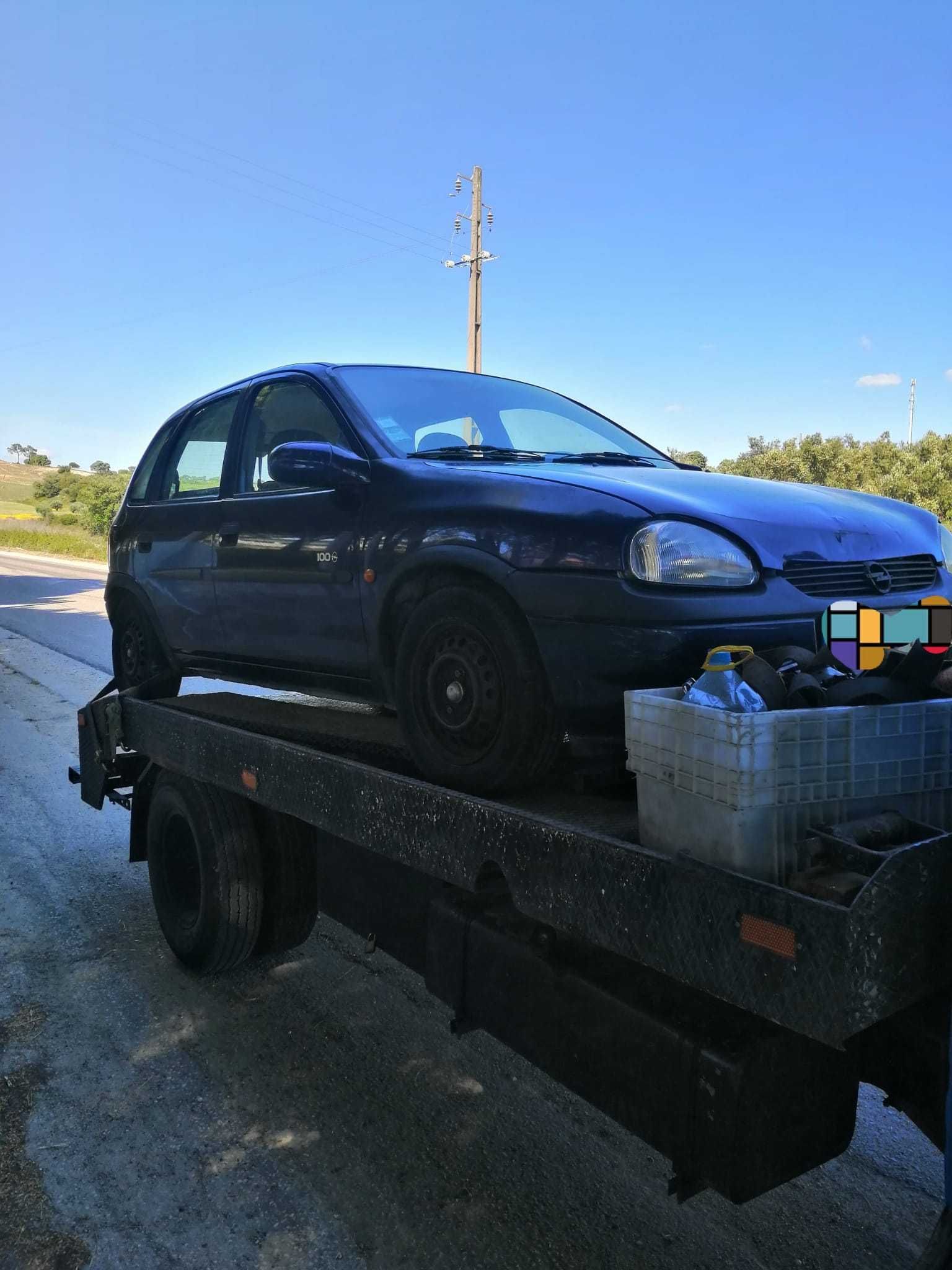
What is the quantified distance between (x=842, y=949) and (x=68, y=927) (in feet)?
12.3

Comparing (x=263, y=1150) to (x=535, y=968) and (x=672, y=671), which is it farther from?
(x=672, y=671)

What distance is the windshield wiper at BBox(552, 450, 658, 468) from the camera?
3.38 metres

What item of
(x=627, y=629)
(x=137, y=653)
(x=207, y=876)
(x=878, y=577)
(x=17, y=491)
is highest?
(x=17, y=491)

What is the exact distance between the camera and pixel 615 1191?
268 cm

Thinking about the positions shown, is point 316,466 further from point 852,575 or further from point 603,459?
point 852,575

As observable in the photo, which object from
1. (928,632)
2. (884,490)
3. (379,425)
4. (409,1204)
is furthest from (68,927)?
(884,490)

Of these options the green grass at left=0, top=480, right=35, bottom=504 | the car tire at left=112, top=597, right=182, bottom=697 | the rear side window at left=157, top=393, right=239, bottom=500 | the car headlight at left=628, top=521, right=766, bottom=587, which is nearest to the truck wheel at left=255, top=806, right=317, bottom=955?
the car tire at left=112, top=597, right=182, bottom=697

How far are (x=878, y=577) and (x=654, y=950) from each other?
133cm

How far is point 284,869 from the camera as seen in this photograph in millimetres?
3664

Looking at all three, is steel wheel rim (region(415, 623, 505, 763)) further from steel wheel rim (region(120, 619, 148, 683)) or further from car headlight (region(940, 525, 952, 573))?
steel wheel rim (region(120, 619, 148, 683))

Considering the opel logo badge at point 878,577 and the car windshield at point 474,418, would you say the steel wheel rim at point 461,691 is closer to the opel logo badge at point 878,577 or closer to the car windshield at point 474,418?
the car windshield at point 474,418

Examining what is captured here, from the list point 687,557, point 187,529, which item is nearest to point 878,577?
point 687,557

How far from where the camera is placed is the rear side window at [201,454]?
14.2ft

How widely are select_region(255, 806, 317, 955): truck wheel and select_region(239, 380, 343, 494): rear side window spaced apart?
1.27 meters
